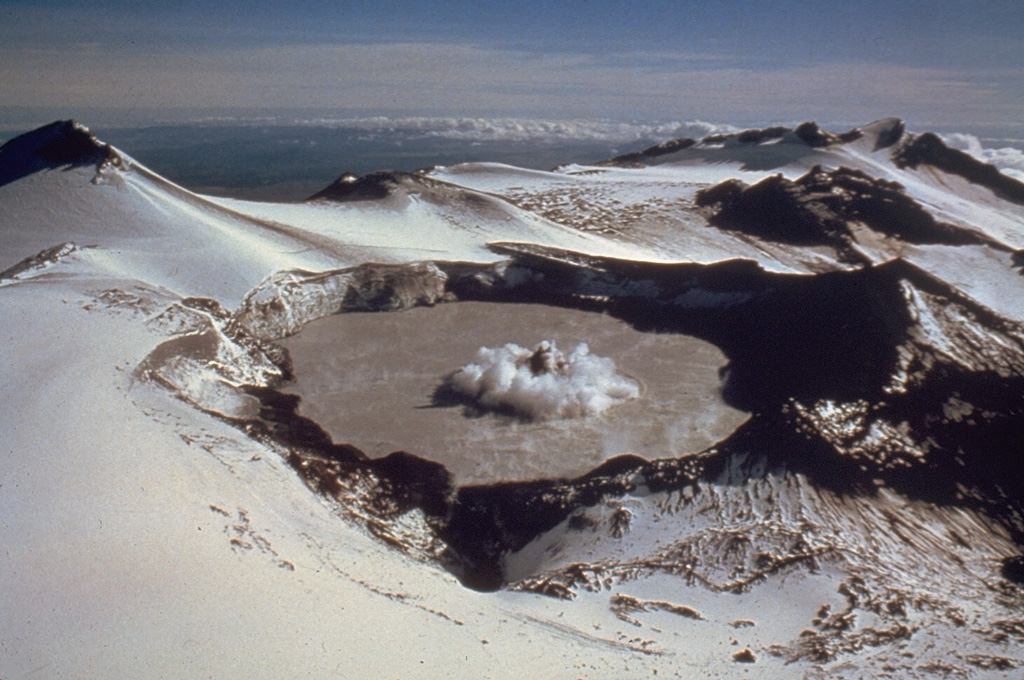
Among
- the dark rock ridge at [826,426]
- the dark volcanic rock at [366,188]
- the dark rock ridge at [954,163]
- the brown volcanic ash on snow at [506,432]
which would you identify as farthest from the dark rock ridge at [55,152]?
the dark rock ridge at [954,163]

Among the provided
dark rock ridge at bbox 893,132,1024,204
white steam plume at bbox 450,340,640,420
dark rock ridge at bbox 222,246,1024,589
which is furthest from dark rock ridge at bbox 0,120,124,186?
dark rock ridge at bbox 893,132,1024,204

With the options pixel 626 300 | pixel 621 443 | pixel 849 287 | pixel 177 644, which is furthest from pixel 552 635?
pixel 626 300

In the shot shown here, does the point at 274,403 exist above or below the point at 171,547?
below

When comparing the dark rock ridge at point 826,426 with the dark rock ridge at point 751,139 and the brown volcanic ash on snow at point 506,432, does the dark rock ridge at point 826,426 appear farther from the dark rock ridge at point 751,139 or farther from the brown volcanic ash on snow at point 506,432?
the dark rock ridge at point 751,139

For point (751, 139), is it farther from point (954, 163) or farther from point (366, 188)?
point (366, 188)

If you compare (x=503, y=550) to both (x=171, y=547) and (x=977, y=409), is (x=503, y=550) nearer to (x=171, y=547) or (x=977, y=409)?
(x=171, y=547)

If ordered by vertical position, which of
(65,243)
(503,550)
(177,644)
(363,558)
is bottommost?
(503,550)

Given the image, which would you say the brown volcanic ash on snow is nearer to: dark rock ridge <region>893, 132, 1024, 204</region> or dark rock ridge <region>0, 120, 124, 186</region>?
dark rock ridge <region>0, 120, 124, 186</region>
